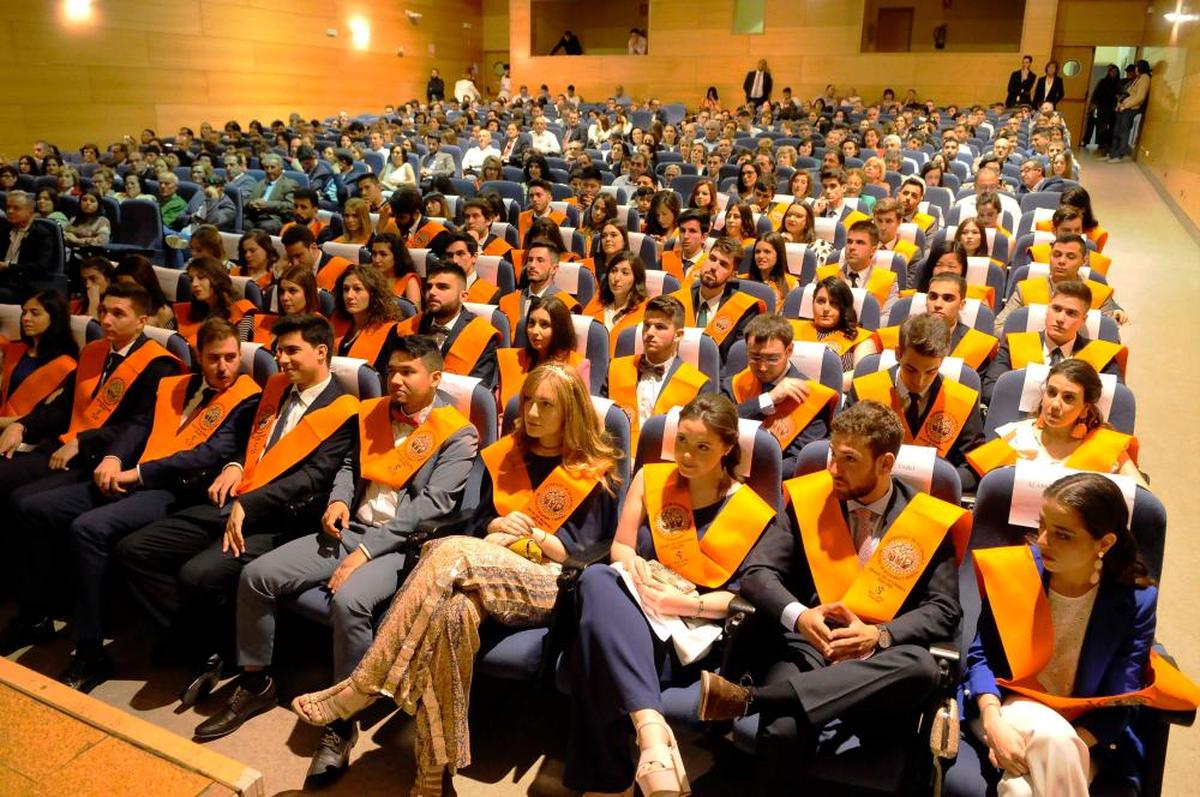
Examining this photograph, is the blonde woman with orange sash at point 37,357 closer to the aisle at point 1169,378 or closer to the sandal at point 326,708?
the sandal at point 326,708

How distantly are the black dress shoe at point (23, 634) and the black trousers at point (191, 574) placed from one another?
1.73ft

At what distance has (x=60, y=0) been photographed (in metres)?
12.4

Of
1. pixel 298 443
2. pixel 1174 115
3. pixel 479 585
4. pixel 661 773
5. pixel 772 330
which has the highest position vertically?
pixel 1174 115

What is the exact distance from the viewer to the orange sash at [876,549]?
2.13 meters

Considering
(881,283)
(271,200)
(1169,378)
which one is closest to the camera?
(881,283)

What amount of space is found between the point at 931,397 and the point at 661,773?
181 centimetres

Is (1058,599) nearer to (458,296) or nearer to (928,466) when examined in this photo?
(928,466)

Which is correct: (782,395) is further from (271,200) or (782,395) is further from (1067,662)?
(271,200)

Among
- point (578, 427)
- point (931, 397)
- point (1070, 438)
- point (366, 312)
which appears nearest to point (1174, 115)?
point (931, 397)

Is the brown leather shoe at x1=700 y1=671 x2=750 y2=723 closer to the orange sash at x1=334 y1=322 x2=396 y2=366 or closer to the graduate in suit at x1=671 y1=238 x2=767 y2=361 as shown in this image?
the graduate in suit at x1=671 y1=238 x2=767 y2=361

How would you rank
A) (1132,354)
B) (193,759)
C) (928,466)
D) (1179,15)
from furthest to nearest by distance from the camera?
(1179,15) → (1132,354) → (928,466) → (193,759)

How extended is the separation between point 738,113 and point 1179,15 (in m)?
6.46

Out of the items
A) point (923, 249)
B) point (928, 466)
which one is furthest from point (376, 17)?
point (928, 466)

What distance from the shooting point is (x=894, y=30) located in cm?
1786
